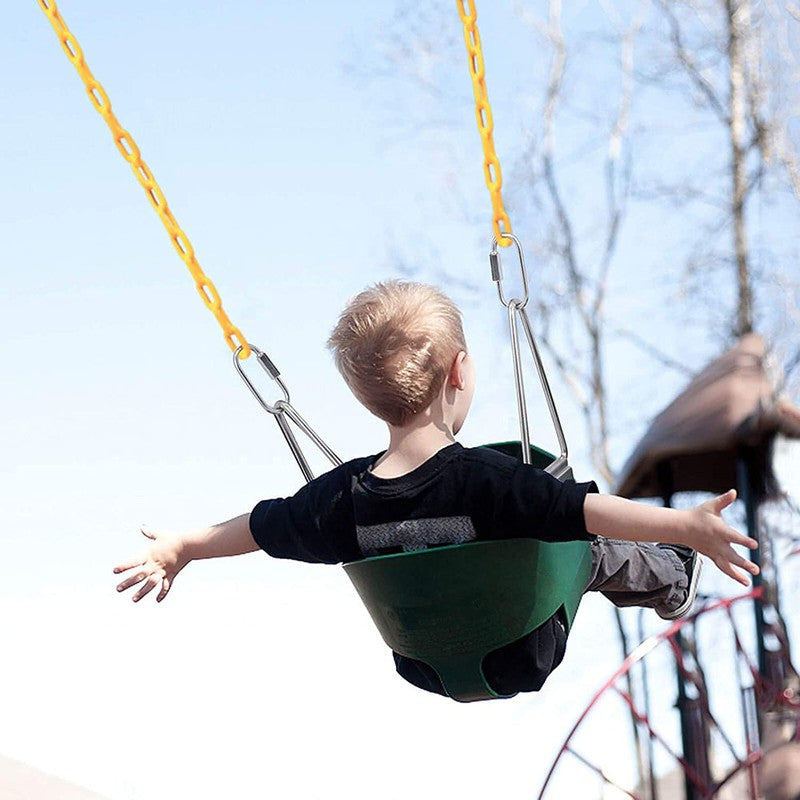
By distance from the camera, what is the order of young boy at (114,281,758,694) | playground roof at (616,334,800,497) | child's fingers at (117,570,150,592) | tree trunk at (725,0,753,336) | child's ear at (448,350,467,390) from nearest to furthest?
young boy at (114,281,758,694), child's ear at (448,350,467,390), child's fingers at (117,570,150,592), playground roof at (616,334,800,497), tree trunk at (725,0,753,336)

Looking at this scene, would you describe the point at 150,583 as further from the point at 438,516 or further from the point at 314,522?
the point at 438,516

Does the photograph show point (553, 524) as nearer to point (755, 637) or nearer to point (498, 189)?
point (498, 189)

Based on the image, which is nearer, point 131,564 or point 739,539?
point 739,539

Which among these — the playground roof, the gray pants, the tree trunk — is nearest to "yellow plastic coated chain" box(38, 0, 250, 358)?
the gray pants

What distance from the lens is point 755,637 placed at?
604cm

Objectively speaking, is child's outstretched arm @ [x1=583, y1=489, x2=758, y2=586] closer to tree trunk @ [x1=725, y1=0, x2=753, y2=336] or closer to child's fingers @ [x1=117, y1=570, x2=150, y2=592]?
child's fingers @ [x1=117, y1=570, x2=150, y2=592]

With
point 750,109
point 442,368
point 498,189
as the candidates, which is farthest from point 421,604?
point 750,109

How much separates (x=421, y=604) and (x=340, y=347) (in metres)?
0.40

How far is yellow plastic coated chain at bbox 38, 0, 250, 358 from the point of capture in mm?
2369

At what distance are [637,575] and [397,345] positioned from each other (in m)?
0.71

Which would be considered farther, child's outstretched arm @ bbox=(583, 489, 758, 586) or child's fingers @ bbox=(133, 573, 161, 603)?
child's fingers @ bbox=(133, 573, 161, 603)

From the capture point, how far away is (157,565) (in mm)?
2295

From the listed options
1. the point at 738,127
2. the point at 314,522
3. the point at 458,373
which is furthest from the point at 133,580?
the point at 738,127

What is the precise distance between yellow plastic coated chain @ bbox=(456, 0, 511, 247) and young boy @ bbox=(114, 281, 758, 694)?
218mm
